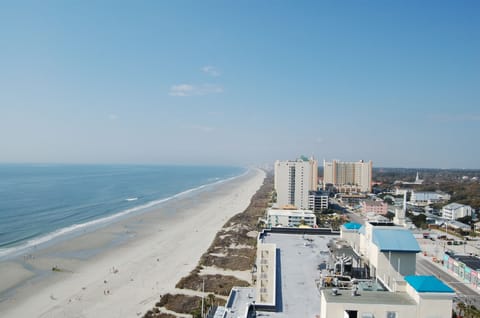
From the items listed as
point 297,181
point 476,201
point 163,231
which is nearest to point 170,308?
point 163,231

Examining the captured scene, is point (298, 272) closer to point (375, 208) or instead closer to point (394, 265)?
point (394, 265)

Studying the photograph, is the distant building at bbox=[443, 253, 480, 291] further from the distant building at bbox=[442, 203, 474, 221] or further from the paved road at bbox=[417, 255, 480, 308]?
the distant building at bbox=[442, 203, 474, 221]

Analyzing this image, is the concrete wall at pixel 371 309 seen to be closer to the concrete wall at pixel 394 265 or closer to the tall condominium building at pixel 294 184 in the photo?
the concrete wall at pixel 394 265

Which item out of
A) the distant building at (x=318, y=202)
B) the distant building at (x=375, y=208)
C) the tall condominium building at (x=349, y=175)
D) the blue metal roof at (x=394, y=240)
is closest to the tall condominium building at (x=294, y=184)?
the distant building at (x=318, y=202)

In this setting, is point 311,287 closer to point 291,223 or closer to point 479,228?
point 291,223

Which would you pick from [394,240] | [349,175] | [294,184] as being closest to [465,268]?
[394,240]

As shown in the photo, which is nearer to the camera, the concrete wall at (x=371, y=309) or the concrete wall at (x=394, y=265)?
the concrete wall at (x=371, y=309)

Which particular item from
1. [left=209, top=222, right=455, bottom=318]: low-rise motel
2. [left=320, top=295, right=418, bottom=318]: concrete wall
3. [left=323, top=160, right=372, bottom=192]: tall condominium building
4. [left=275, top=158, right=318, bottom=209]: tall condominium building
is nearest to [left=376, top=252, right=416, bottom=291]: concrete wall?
[left=209, top=222, right=455, bottom=318]: low-rise motel
